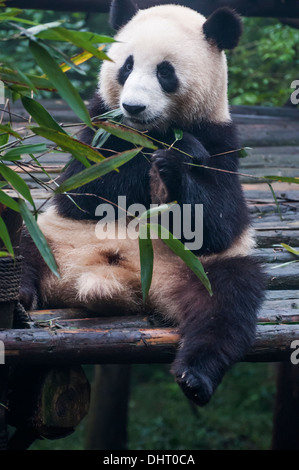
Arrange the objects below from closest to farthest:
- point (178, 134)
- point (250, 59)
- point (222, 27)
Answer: point (178, 134) → point (222, 27) → point (250, 59)

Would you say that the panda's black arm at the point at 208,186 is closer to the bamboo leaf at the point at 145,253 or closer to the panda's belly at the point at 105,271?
the panda's belly at the point at 105,271

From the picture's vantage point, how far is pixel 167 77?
282 centimetres

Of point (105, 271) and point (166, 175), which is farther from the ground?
point (166, 175)

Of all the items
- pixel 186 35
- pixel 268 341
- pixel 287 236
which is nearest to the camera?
pixel 268 341

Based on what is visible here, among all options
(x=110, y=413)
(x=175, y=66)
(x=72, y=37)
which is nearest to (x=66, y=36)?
(x=72, y=37)

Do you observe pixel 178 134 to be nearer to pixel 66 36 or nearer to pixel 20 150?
pixel 20 150

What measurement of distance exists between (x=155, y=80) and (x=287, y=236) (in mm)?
1050

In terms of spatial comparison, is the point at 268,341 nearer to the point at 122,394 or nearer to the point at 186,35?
the point at 186,35

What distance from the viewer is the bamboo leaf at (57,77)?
1.76 m

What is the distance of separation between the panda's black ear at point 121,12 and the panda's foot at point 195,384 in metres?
1.74

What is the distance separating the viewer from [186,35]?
2.91 meters

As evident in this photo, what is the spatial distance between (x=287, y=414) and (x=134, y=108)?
2.72 meters

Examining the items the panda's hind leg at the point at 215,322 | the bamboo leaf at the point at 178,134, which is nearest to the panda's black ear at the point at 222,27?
the bamboo leaf at the point at 178,134
